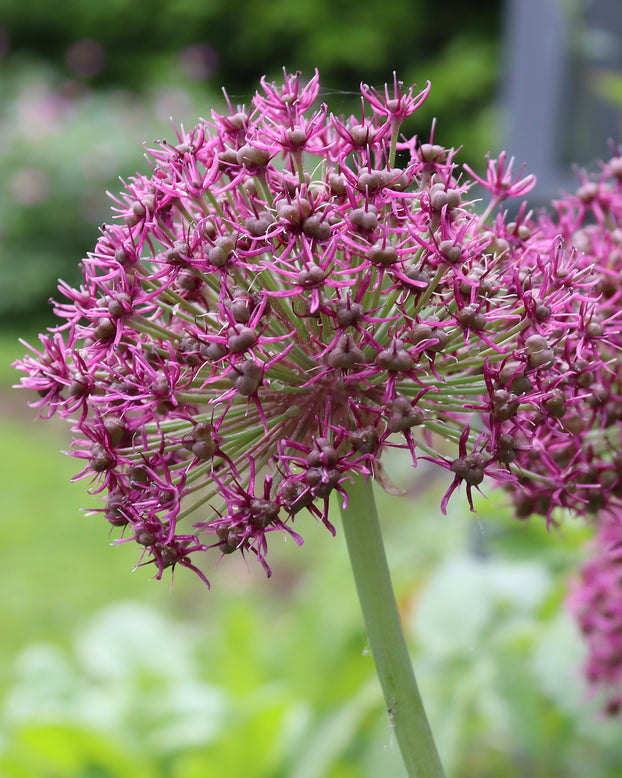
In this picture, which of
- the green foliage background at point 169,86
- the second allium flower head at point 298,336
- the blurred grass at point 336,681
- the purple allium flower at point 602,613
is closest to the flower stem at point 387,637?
the second allium flower head at point 298,336

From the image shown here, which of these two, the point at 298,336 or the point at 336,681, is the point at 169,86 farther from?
the point at 298,336

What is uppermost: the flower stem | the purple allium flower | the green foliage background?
the green foliage background

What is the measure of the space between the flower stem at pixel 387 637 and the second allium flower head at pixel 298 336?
0.07 m

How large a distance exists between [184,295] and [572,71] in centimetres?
391

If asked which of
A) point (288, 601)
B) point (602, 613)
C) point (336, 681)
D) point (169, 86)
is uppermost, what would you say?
point (169, 86)

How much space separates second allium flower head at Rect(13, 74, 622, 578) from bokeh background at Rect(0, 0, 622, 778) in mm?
172

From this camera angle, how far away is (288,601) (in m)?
5.29

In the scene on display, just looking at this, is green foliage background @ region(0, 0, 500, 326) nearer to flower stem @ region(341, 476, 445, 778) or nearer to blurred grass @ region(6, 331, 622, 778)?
blurred grass @ region(6, 331, 622, 778)

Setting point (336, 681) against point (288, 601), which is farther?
point (288, 601)

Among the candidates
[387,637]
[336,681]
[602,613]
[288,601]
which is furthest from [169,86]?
[387,637]

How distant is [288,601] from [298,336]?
4.48 metres

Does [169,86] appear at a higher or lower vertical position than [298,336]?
higher

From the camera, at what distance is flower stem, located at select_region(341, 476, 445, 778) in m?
0.98

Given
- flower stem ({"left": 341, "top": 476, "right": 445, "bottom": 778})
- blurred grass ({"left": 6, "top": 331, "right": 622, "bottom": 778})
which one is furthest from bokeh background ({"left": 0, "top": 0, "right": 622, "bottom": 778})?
flower stem ({"left": 341, "top": 476, "right": 445, "bottom": 778})
